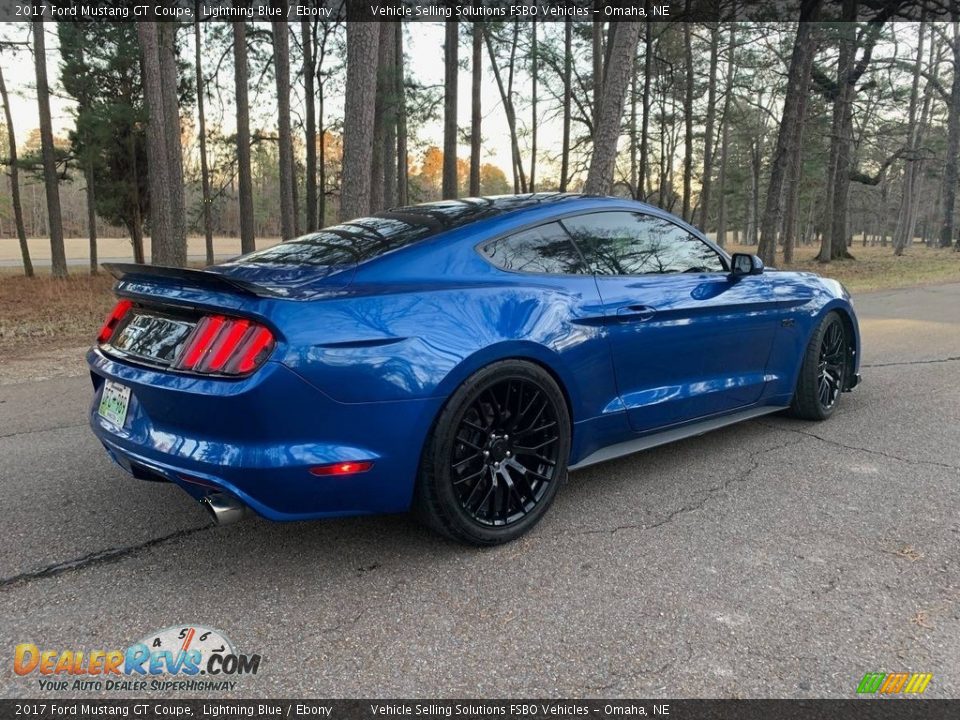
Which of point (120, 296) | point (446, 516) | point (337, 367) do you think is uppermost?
point (120, 296)

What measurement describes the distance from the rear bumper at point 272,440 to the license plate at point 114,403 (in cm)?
5

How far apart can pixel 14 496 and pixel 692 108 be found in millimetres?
28403

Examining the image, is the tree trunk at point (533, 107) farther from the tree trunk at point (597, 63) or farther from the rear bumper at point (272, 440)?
the rear bumper at point (272, 440)

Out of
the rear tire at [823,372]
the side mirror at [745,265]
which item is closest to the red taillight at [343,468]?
the side mirror at [745,265]

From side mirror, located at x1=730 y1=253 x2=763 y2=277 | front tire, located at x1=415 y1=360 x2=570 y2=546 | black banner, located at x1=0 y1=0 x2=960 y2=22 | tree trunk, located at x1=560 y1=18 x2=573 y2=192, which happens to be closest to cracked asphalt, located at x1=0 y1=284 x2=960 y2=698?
front tire, located at x1=415 y1=360 x2=570 y2=546

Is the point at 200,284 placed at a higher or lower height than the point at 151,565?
A: higher

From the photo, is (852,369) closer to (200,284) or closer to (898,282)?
(200,284)

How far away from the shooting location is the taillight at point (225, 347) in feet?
7.36

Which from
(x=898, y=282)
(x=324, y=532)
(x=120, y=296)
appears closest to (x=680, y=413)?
(x=324, y=532)

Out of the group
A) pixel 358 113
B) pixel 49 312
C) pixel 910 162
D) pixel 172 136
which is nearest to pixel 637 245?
pixel 358 113

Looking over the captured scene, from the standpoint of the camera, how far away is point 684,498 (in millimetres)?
3252

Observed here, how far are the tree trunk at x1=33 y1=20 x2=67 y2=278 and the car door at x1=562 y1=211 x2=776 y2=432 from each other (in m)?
20.4

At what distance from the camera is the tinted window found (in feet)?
10.7

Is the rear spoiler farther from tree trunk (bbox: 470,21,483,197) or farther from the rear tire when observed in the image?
tree trunk (bbox: 470,21,483,197)
